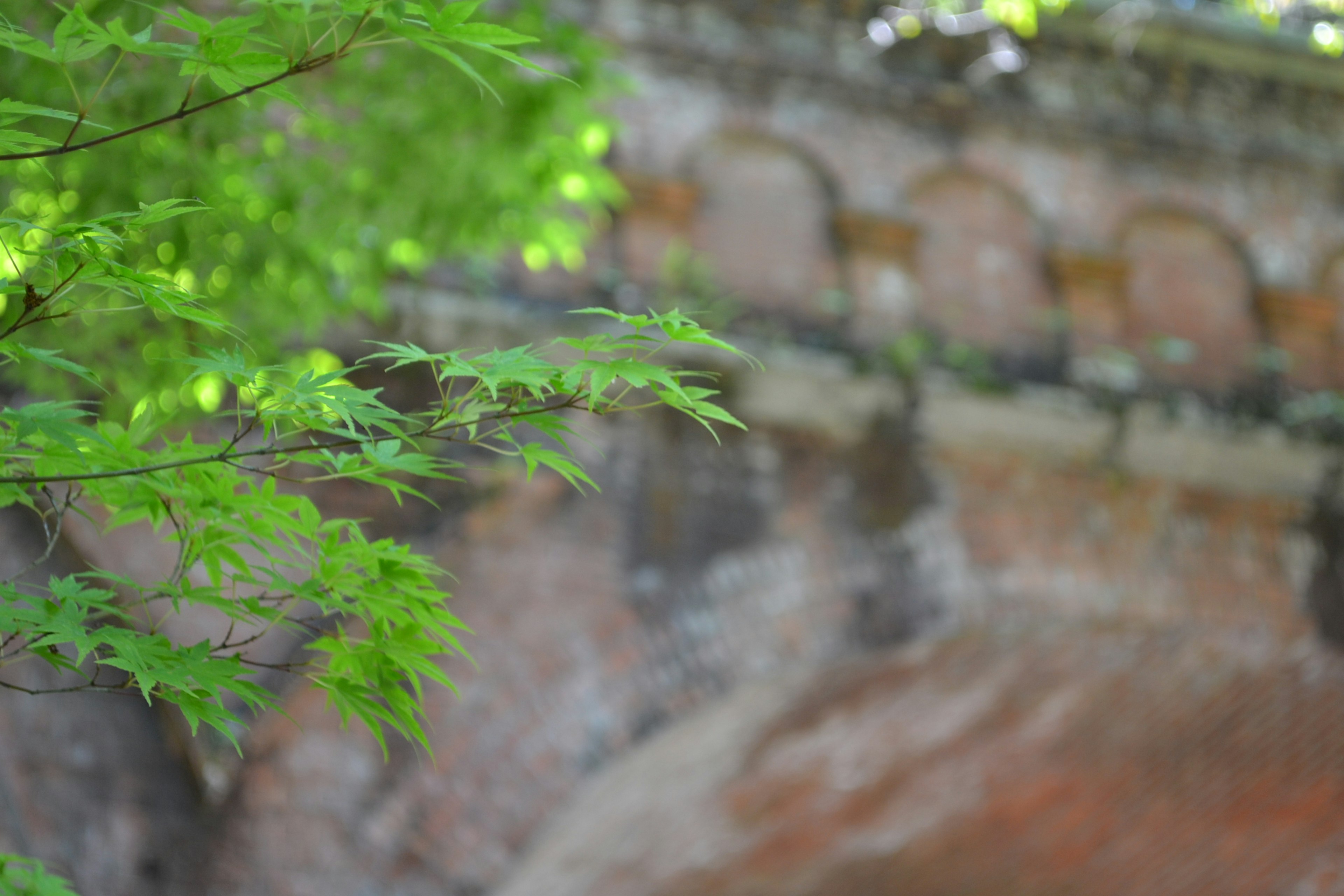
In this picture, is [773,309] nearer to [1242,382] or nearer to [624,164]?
[624,164]

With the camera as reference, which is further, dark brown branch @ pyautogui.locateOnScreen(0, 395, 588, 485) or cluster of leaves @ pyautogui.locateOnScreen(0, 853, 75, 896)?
cluster of leaves @ pyautogui.locateOnScreen(0, 853, 75, 896)

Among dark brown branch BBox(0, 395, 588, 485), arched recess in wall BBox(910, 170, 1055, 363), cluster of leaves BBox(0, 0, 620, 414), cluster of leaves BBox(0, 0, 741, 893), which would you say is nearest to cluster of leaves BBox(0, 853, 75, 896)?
cluster of leaves BBox(0, 0, 741, 893)

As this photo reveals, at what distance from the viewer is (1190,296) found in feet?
19.4

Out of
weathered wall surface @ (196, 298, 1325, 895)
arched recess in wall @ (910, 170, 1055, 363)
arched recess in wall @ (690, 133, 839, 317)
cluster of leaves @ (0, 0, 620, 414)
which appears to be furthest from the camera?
arched recess in wall @ (910, 170, 1055, 363)

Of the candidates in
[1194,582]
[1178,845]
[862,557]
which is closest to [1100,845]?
[1178,845]

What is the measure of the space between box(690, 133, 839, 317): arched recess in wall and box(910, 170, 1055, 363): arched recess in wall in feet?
1.45

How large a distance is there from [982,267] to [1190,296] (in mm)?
1042

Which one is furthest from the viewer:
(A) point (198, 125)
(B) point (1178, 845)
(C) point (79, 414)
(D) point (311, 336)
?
(B) point (1178, 845)

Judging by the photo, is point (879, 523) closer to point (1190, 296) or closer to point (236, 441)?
point (1190, 296)

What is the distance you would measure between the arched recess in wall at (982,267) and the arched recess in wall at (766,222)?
1.45 ft

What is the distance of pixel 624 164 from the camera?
539 centimetres

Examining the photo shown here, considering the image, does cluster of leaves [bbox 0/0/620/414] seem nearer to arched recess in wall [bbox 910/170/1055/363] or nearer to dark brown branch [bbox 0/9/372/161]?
dark brown branch [bbox 0/9/372/161]

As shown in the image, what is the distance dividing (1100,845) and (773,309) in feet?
13.5

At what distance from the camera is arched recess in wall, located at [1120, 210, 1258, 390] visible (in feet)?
18.9
